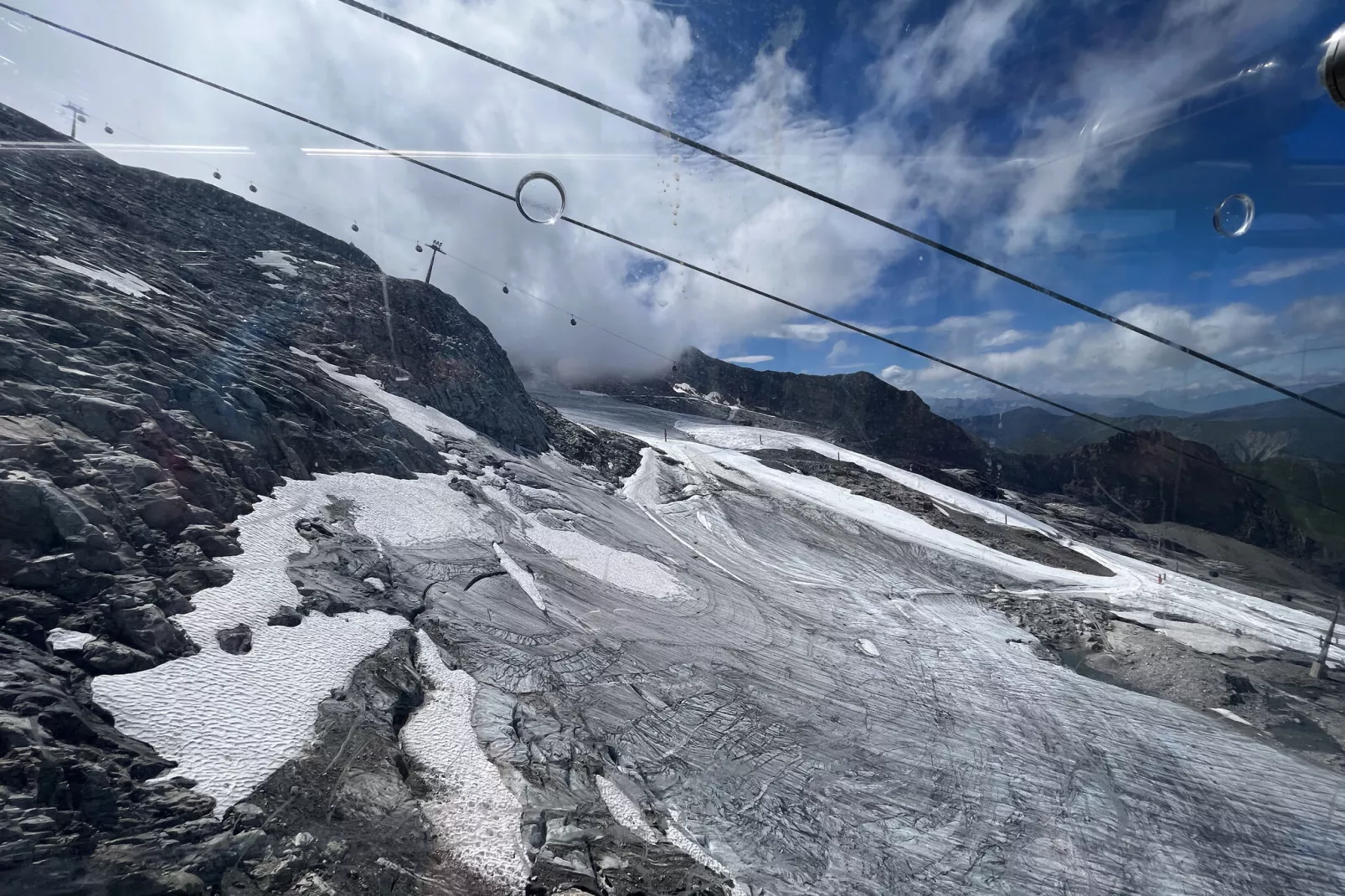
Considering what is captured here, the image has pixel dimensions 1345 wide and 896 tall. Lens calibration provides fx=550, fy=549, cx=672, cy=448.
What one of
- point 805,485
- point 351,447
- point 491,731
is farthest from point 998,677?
point 805,485

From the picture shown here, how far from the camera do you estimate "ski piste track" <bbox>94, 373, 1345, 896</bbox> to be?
770 cm

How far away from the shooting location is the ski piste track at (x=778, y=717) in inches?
303

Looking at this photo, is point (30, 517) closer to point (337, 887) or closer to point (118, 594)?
point (118, 594)

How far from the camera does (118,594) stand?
7285 mm

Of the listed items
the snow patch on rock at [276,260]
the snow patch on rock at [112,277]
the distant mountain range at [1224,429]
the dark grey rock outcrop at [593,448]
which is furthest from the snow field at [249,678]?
the snow patch on rock at [276,260]

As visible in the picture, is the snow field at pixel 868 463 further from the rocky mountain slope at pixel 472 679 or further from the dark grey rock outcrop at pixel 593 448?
the rocky mountain slope at pixel 472 679

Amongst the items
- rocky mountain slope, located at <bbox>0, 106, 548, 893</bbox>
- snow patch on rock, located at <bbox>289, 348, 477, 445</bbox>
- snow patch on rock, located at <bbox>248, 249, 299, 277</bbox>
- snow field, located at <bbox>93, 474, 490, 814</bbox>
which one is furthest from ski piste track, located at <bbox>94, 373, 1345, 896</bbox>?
snow patch on rock, located at <bbox>248, 249, 299, 277</bbox>

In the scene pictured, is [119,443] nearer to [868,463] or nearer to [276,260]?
→ [276,260]

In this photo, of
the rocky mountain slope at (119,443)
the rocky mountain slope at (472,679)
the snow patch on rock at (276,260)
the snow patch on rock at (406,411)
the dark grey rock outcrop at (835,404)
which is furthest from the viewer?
the dark grey rock outcrop at (835,404)

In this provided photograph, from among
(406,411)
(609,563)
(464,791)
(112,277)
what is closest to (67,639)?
(464,791)

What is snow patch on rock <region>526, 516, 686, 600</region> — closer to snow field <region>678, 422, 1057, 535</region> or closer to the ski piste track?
the ski piste track

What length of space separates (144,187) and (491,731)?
43544 millimetres

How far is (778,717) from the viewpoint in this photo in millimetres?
12086

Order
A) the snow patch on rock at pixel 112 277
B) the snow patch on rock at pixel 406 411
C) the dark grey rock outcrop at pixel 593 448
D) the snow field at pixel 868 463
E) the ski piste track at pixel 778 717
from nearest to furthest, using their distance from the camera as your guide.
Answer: the ski piste track at pixel 778 717
the snow patch on rock at pixel 112 277
the snow patch on rock at pixel 406 411
the dark grey rock outcrop at pixel 593 448
the snow field at pixel 868 463
